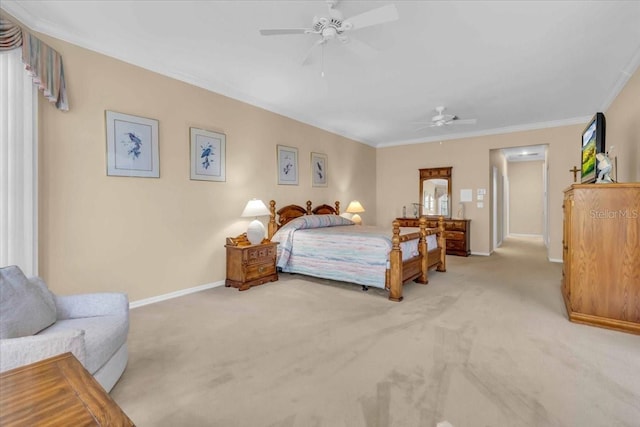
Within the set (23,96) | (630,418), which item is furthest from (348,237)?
(23,96)

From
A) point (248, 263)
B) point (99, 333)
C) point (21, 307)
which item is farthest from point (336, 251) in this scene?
point (21, 307)

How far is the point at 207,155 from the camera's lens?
4.13 m

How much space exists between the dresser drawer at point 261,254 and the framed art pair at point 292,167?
1.31 m

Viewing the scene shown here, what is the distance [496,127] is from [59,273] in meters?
7.47

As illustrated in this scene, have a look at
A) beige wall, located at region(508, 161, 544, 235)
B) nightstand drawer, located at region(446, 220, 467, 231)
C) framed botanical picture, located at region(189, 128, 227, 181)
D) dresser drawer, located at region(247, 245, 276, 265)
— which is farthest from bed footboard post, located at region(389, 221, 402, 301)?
beige wall, located at region(508, 161, 544, 235)

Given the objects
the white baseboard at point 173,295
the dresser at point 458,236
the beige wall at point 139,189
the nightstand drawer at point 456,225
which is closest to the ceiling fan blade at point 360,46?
the beige wall at point 139,189

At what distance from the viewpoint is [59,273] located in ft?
9.57

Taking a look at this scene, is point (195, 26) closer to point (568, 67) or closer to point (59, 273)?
point (59, 273)

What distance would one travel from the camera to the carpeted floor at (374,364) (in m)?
1.69

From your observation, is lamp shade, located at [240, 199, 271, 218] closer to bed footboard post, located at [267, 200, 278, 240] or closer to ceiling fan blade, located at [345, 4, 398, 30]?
bed footboard post, located at [267, 200, 278, 240]

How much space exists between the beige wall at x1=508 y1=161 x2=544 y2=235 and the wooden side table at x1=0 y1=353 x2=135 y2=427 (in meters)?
12.0

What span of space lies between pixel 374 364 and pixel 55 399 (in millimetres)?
1874

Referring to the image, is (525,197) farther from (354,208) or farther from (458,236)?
(354,208)

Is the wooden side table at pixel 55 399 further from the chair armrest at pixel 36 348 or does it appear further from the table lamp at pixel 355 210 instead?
the table lamp at pixel 355 210
